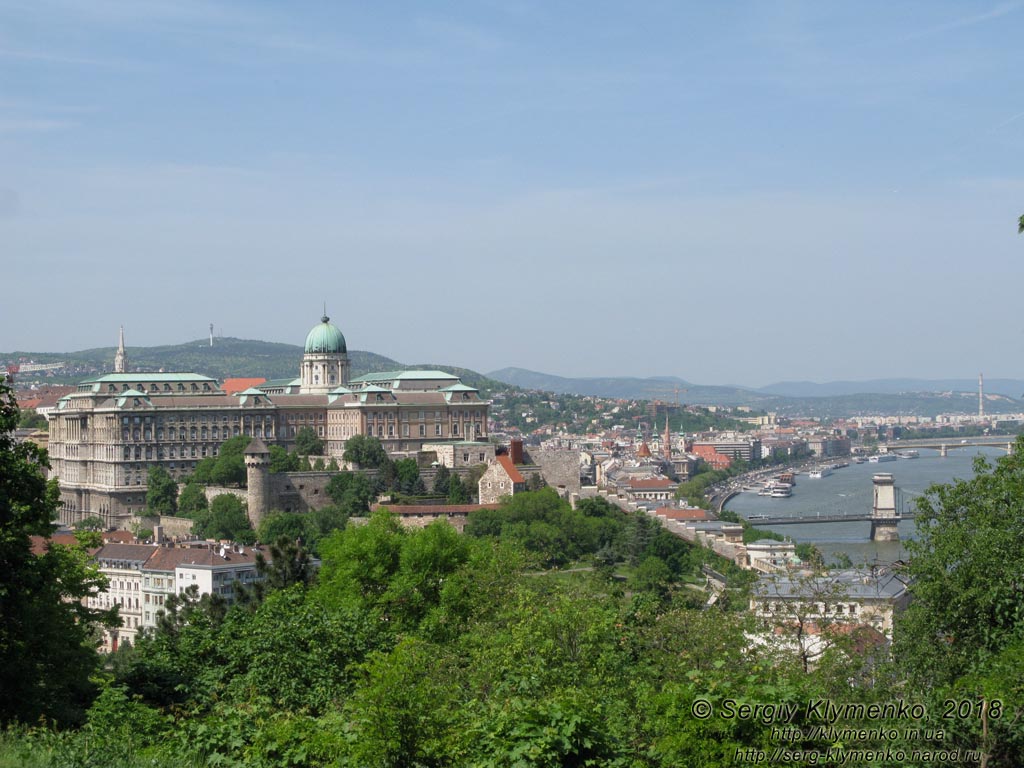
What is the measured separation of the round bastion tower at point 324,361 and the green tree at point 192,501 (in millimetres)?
22380

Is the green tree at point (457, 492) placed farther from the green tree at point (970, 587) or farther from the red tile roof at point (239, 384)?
the green tree at point (970, 587)

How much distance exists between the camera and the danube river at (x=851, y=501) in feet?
258

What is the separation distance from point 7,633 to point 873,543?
69.9 m

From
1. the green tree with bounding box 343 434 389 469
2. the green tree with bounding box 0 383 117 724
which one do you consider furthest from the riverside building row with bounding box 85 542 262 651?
the green tree with bounding box 0 383 117 724

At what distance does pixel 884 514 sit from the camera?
8900 cm

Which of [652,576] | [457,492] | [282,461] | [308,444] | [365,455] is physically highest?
[308,444]

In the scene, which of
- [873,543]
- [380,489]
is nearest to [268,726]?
[380,489]

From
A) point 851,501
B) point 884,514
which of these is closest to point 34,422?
point 884,514

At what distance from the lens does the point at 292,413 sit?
86688 mm

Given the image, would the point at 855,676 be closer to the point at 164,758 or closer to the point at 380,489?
the point at 164,758

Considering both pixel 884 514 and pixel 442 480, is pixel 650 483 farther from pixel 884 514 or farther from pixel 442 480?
pixel 442 480

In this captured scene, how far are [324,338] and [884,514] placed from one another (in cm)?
3667

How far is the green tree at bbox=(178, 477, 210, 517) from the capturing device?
71875mm

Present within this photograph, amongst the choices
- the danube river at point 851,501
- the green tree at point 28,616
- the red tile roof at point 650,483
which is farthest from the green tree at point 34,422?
the green tree at point 28,616
